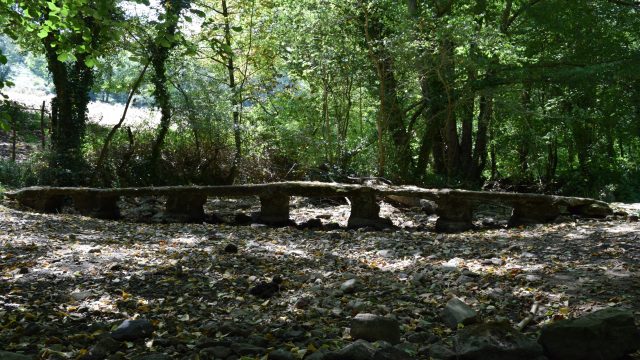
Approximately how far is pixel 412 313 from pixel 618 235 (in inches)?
153

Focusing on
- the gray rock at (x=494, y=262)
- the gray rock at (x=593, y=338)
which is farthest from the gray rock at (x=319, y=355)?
the gray rock at (x=494, y=262)

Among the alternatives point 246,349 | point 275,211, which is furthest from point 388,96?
point 246,349

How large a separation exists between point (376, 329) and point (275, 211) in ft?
18.9

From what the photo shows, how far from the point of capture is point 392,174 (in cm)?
1325

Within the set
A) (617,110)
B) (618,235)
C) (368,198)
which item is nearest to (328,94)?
(368,198)

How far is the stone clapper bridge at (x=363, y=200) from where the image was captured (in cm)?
814

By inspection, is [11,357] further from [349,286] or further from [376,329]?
[349,286]

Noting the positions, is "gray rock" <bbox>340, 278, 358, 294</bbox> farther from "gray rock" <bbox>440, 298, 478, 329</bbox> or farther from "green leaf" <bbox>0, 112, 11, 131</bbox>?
"green leaf" <bbox>0, 112, 11, 131</bbox>

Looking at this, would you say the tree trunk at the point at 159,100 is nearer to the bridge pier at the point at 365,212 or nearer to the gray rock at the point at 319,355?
the bridge pier at the point at 365,212

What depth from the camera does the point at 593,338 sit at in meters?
2.88

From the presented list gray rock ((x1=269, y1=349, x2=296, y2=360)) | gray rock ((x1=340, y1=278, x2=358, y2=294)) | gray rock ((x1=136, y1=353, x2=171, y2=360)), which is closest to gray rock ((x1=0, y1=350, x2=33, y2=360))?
gray rock ((x1=136, y1=353, x2=171, y2=360))

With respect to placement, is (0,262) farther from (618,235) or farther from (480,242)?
(618,235)

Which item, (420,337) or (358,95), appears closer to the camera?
(420,337)

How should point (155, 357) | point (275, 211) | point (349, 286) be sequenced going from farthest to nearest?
1. point (275, 211)
2. point (349, 286)
3. point (155, 357)
